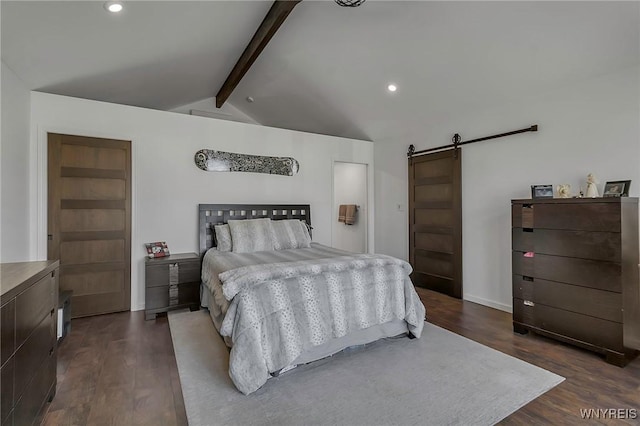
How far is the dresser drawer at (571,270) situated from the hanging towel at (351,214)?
11.5 ft

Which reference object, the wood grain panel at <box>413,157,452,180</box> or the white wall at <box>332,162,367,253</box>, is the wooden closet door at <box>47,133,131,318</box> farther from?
the wood grain panel at <box>413,157,452,180</box>

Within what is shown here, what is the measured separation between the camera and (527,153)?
353cm

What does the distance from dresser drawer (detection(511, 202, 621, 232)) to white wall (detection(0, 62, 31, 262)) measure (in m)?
4.82

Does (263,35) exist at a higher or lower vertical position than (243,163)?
higher

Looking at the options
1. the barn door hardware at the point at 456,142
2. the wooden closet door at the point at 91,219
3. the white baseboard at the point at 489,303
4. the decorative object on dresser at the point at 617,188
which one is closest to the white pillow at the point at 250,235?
the wooden closet door at the point at 91,219

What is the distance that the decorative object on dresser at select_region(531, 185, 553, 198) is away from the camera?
3.11 metres

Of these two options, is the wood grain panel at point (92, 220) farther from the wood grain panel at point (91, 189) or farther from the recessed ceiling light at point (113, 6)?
the recessed ceiling light at point (113, 6)

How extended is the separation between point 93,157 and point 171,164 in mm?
822

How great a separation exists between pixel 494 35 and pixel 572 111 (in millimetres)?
1167

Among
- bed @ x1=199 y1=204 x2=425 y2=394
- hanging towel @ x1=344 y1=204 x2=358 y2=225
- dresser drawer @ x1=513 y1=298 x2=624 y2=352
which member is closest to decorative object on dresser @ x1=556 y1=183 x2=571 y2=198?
dresser drawer @ x1=513 y1=298 x2=624 y2=352

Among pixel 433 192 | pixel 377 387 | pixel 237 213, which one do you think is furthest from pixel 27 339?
pixel 433 192

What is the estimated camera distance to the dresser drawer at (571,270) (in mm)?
2508

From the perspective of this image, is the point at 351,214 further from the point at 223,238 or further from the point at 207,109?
the point at 207,109

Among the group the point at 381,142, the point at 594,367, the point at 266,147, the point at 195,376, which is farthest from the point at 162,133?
A: the point at 594,367
